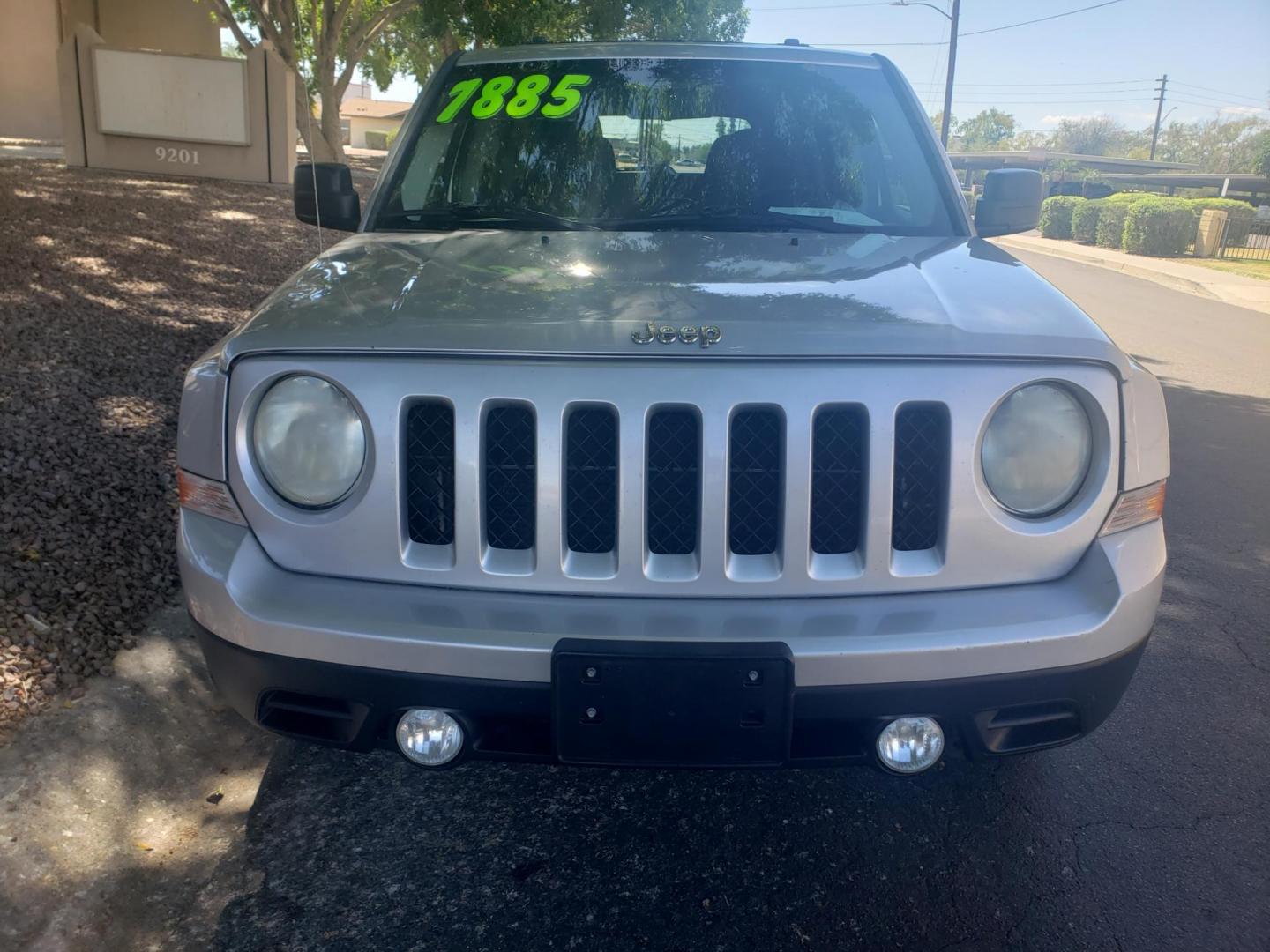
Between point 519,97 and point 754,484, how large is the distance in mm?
2100

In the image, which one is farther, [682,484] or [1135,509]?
[1135,509]

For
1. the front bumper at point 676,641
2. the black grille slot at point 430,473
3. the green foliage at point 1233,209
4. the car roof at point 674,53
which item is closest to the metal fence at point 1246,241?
the green foliage at point 1233,209

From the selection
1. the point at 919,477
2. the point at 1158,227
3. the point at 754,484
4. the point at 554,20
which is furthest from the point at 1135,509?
the point at 1158,227

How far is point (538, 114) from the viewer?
3510mm

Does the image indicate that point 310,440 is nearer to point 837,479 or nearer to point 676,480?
point 676,480

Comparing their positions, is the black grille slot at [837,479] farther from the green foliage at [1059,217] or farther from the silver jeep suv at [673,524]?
the green foliage at [1059,217]

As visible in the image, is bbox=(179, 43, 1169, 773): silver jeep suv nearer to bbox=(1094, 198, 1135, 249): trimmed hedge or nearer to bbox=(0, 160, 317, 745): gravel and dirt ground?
bbox=(0, 160, 317, 745): gravel and dirt ground

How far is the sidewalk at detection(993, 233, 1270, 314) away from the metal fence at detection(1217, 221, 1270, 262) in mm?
2750

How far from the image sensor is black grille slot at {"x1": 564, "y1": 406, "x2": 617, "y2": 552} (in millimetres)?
2055

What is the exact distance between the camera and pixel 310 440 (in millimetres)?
2080

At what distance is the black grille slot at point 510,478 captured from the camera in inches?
80.8

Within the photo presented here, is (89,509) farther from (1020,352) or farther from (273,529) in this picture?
(1020,352)

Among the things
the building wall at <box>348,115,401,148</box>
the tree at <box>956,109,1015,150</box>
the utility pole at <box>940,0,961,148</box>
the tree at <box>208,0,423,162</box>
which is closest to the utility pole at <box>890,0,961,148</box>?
the utility pole at <box>940,0,961,148</box>

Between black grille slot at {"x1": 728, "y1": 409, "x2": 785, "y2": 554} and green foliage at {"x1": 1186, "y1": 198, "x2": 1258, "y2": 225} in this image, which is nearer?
black grille slot at {"x1": 728, "y1": 409, "x2": 785, "y2": 554}
